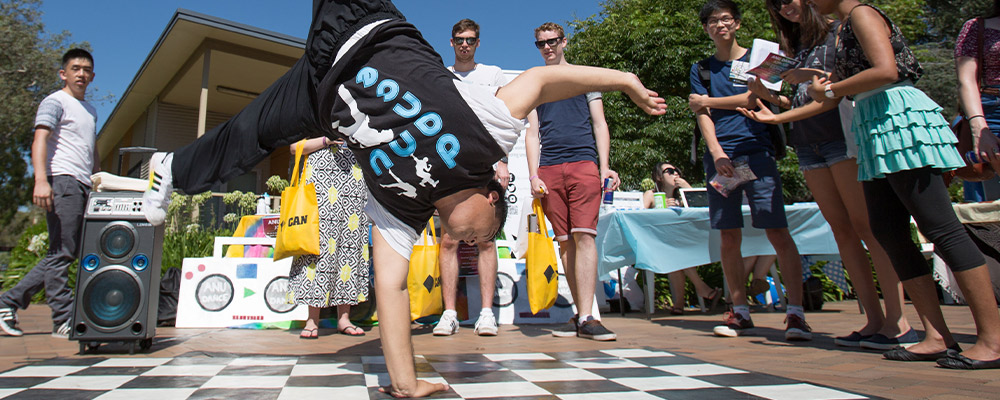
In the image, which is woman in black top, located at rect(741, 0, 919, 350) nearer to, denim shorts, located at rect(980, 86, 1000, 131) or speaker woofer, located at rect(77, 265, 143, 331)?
denim shorts, located at rect(980, 86, 1000, 131)

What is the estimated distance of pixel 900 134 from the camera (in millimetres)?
2221

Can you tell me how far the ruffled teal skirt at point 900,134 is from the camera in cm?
217

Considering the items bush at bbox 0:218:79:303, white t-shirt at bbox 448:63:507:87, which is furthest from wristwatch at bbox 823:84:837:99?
bush at bbox 0:218:79:303

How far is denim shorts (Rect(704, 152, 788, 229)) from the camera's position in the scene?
3.22 m

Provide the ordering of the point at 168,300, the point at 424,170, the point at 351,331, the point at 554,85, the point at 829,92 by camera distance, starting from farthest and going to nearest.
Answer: the point at 168,300, the point at 351,331, the point at 829,92, the point at 554,85, the point at 424,170

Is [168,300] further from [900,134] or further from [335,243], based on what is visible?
[900,134]

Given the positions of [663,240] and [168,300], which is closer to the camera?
[168,300]

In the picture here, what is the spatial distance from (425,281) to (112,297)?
177 cm


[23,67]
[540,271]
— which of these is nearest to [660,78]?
[540,271]

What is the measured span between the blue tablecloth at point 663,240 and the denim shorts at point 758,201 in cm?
98

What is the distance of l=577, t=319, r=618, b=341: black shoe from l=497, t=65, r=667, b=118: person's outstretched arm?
65.5 inches

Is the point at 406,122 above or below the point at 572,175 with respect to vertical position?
below

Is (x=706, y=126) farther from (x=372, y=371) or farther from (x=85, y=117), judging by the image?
(x=85, y=117)

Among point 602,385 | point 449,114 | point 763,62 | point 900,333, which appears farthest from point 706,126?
point 449,114
